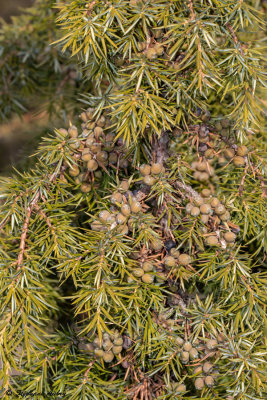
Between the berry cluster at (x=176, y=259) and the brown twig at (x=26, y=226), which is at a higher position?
the brown twig at (x=26, y=226)

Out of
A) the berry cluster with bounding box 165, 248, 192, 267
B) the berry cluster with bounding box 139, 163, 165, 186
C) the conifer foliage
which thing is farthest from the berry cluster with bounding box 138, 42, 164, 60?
the berry cluster with bounding box 165, 248, 192, 267

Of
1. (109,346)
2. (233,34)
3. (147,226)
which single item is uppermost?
(233,34)

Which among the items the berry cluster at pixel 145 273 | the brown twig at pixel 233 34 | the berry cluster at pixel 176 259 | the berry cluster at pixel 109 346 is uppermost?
the brown twig at pixel 233 34

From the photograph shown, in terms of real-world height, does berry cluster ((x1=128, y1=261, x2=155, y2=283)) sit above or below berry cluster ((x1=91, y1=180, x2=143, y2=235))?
below

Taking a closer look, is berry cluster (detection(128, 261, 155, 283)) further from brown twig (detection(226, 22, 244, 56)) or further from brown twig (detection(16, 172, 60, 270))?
brown twig (detection(226, 22, 244, 56))

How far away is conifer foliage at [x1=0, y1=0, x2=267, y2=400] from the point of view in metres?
0.49

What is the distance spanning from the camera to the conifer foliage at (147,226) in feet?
1.59

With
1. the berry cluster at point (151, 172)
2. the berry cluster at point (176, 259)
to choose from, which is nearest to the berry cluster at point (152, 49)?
the berry cluster at point (151, 172)

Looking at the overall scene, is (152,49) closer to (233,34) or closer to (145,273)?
(233,34)

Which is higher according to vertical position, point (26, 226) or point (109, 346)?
point (26, 226)

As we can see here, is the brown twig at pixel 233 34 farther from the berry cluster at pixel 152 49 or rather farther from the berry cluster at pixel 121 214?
the berry cluster at pixel 121 214

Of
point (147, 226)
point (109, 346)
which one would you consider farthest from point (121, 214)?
point (109, 346)

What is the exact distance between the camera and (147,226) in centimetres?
50

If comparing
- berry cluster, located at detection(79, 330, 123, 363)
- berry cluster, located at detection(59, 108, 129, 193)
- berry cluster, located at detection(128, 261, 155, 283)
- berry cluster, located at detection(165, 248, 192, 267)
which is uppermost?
berry cluster, located at detection(59, 108, 129, 193)
